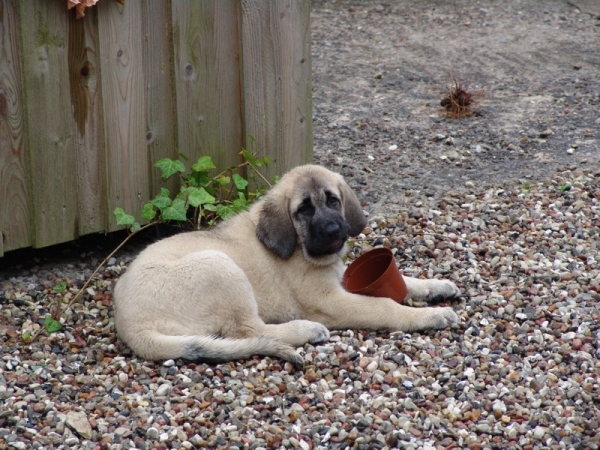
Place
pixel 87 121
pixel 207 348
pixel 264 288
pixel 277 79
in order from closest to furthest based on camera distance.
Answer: pixel 207 348, pixel 264 288, pixel 87 121, pixel 277 79

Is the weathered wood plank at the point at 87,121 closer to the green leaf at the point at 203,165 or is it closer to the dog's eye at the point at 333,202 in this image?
the green leaf at the point at 203,165

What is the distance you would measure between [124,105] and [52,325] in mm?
1631

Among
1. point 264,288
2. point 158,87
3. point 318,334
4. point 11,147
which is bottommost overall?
point 318,334

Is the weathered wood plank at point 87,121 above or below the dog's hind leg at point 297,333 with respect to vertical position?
above

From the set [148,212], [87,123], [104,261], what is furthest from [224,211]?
[87,123]

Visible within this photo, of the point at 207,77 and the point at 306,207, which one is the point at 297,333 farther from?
the point at 207,77

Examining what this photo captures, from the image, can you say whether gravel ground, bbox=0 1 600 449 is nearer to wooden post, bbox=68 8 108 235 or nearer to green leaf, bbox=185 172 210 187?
wooden post, bbox=68 8 108 235

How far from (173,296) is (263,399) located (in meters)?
0.94

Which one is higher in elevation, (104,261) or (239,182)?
(239,182)

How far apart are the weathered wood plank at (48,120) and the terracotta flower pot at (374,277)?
6.61 feet

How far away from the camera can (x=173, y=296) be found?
18.0ft

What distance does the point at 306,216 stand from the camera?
5.93 metres

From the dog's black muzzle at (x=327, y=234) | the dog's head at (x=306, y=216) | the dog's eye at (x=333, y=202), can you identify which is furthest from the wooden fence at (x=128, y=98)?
the dog's black muzzle at (x=327, y=234)

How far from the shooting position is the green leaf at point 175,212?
6555mm
